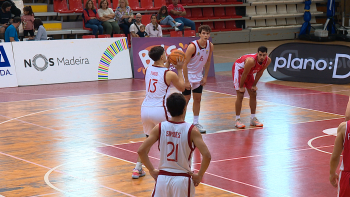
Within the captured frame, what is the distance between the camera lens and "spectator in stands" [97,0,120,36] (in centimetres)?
1923

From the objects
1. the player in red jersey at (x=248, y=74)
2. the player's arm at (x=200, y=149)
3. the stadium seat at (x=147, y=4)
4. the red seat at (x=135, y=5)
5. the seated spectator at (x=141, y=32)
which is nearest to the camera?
the player's arm at (x=200, y=149)

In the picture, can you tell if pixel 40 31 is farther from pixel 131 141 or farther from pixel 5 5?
pixel 131 141

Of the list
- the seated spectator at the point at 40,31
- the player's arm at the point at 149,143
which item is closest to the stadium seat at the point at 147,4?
the seated spectator at the point at 40,31

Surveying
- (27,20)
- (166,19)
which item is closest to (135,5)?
(166,19)

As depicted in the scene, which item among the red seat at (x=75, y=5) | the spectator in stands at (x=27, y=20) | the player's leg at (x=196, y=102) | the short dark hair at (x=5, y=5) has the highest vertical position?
the short dark hair at (x=5, y=5)

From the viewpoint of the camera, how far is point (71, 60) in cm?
1558

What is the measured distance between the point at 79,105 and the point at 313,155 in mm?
6244

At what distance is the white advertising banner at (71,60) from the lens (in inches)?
592

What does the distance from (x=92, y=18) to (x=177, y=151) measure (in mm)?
15707

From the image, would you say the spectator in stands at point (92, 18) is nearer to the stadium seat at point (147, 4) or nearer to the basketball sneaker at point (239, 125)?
the stadium seat at point (147, 4)

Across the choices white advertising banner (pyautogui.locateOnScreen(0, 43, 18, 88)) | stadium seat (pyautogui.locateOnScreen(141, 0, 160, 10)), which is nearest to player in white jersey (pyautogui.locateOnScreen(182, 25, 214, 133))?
white advertising banner (pyautogui.locateOnScreen(0, 43, 18, 88))

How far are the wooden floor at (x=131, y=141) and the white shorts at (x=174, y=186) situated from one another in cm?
183

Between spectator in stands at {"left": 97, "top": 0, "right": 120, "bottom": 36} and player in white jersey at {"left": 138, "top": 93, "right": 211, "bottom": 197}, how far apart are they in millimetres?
15256

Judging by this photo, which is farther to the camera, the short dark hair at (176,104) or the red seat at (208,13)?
the red seat at (208,13)
